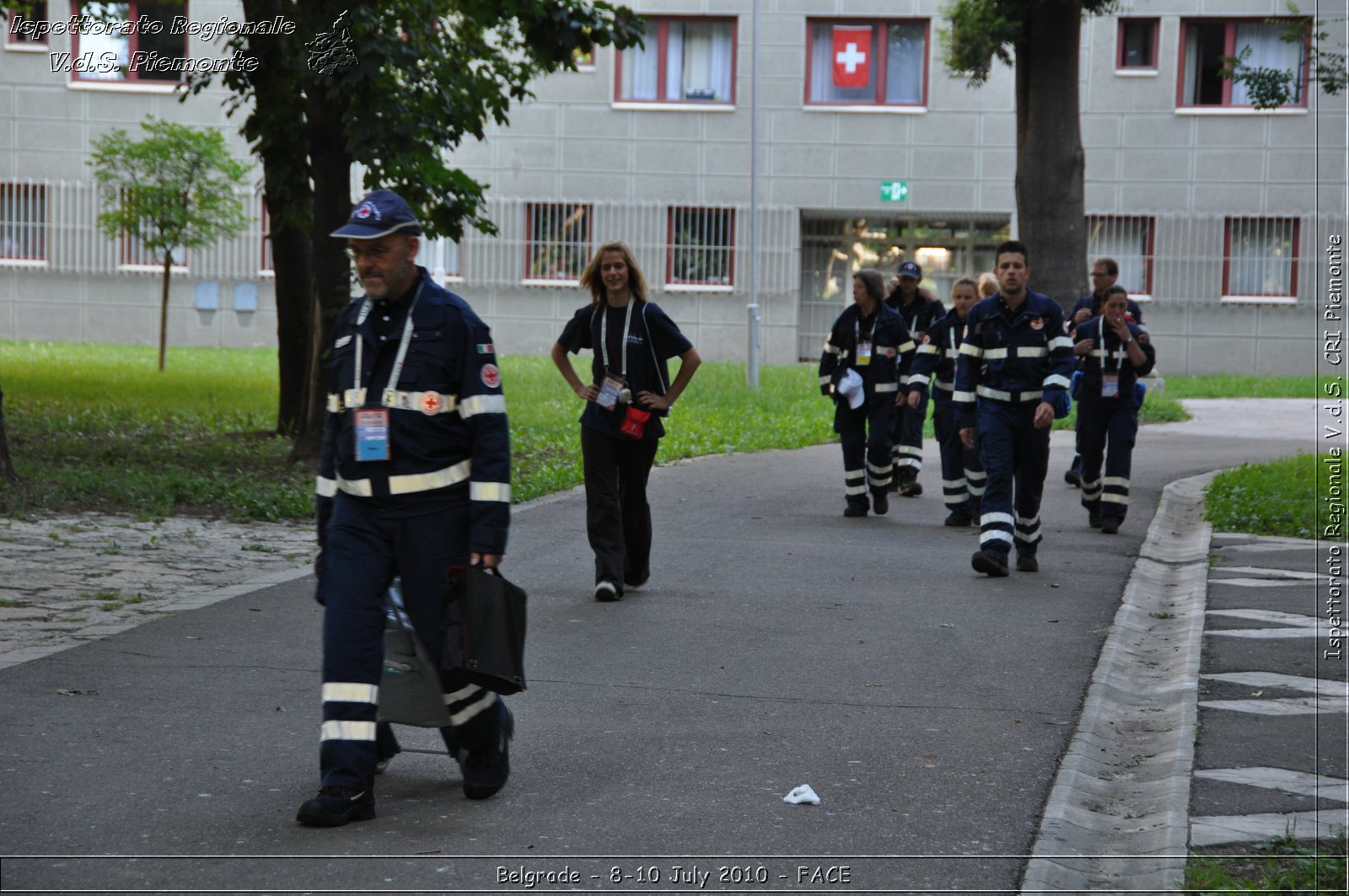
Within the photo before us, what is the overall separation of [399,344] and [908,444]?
993 cm

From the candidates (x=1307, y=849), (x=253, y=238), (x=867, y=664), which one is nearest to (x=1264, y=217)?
(x=253, y=238)

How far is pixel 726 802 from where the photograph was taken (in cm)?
519

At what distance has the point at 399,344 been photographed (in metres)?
5.16

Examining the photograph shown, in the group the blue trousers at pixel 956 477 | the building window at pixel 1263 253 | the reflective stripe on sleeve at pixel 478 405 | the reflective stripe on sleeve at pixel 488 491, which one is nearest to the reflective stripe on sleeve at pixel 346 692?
the reflective stripe on sleeve at pixel 488 491

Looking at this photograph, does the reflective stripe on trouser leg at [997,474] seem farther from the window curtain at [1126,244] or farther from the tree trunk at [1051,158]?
A: the window curtain at [1126,244]

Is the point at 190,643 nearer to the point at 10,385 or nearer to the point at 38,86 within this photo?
the point at 10,385

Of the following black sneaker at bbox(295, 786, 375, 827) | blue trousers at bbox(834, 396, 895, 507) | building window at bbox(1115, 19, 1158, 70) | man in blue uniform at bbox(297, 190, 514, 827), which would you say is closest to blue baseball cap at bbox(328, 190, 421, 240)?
man in blue uniform at bbox(297, 190, 514, 827)

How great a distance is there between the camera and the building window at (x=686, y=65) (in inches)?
1375

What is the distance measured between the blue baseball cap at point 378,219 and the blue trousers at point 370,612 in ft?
2.89

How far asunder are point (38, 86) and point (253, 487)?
25.7 metres

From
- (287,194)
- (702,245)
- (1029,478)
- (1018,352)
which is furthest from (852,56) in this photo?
(1029,478)

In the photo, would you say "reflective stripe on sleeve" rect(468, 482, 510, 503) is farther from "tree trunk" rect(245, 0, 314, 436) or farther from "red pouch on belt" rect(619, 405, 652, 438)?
"tree trunk" rect(245, 0, 314, 436)

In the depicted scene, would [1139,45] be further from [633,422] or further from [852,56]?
[633,422]

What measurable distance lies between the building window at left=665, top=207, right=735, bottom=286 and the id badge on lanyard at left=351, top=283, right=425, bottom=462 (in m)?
30.0
